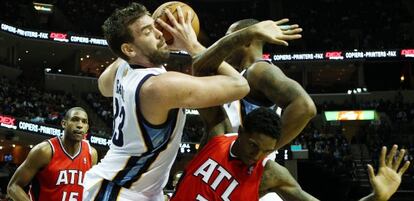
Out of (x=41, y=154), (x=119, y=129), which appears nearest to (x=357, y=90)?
(x=41, y=154)

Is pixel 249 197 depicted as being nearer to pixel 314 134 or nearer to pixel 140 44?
pixel 140 44

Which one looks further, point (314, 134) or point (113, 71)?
point (314, 134)

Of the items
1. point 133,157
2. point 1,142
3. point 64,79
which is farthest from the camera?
point 64,79

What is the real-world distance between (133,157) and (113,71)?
0.84 metres

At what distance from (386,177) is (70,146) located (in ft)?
12.8

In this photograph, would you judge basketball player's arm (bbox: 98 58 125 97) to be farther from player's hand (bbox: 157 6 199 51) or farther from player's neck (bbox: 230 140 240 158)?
player's neck (bbox: 230 140 240 158)

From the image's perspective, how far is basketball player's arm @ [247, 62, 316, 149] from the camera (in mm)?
3693

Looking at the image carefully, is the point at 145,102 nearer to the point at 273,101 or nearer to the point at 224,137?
the point at 224,137

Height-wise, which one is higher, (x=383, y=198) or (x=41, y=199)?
(x=383, y=198)

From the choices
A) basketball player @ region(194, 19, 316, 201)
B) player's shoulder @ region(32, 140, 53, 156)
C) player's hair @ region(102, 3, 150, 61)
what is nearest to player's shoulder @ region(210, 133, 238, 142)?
basketball player @ region(194, 19, 316, 201)

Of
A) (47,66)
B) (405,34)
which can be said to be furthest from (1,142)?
(405,34)

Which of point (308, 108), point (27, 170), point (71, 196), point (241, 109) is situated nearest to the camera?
point (308, 108)

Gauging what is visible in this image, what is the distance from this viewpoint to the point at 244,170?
3.16m

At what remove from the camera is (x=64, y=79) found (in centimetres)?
3033
